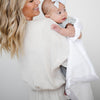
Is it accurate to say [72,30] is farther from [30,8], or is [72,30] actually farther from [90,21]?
[90,21]

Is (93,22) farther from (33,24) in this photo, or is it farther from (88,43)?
(33,24)

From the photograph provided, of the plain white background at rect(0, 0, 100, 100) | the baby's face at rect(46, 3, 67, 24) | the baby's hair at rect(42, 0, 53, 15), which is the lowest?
the plain white background at rect(0, 0, 100, 100)

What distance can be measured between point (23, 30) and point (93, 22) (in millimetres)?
1125

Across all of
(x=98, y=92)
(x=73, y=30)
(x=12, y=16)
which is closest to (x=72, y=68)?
(x=73, y=30)

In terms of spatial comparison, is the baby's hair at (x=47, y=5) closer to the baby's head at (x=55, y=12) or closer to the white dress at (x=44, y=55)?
the baby's head at (x=55, y=12)

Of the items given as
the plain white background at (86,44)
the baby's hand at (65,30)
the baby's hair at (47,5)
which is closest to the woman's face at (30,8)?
the baby's hair at (47,5)

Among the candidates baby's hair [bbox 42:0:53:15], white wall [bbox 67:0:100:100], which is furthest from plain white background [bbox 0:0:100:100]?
baby's hair [bbox 42:0:53:15]

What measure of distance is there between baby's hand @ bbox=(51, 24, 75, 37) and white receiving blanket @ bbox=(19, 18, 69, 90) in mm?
21

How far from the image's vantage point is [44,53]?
3.15 feet

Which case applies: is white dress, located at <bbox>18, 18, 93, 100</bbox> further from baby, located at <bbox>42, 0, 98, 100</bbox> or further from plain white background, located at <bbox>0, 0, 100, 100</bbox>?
plain white background, located at <bbox>0, 0, 100, 100</bbox>

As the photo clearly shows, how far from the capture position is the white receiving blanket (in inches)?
37.5

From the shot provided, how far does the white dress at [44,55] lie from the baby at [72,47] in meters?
0.04

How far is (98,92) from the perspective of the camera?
1.95m

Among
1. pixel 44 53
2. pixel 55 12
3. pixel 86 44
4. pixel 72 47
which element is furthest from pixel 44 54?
pixel 86 44
